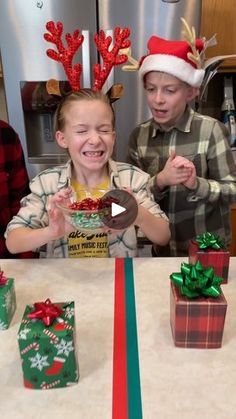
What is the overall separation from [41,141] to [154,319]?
5.42 ft

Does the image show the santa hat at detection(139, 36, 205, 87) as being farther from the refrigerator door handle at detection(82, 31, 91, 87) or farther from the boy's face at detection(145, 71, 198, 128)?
the refrigerator door handle at detection(82, 31, 91, 87)

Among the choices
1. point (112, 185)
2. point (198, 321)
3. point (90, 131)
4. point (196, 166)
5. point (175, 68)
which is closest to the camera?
point (198, 321)

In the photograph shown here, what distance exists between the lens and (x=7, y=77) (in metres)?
2.07

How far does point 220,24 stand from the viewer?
2.18 meters

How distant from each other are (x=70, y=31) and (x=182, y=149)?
1004mm

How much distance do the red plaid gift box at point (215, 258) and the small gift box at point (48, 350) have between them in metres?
0.40

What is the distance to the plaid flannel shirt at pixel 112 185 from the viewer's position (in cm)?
119

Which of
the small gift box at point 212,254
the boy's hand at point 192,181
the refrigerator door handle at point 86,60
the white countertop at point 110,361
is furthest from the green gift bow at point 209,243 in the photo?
the refrigerator door handle at point 86,60

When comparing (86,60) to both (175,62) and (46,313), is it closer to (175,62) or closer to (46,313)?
(175,62)

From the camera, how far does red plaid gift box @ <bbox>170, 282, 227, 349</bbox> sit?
73cm

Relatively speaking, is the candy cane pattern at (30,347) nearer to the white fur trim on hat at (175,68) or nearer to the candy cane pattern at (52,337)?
the candy cane pattern at (52,337)
